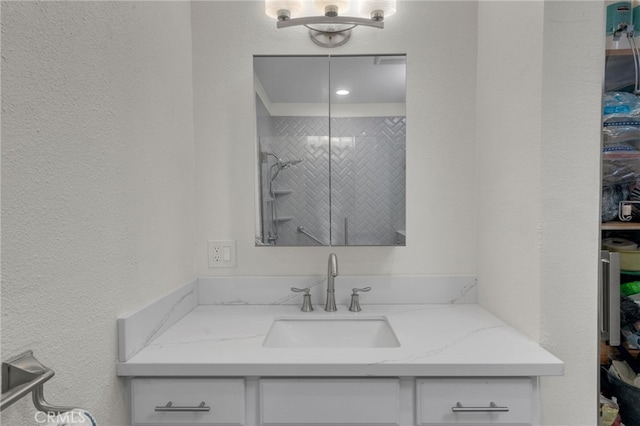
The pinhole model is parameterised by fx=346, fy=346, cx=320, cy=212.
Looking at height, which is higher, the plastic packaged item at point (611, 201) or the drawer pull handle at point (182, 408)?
the plastic packaged item at point (611, 201)

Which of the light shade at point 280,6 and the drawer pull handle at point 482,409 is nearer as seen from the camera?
the drawer pull handle at point 482,409

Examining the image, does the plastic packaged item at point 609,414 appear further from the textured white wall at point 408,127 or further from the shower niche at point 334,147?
the shower niche at point 334,147

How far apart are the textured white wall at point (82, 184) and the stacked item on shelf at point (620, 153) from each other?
56.2 inches

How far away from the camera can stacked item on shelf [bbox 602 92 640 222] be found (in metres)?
1.11

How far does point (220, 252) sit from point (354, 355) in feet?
2.45

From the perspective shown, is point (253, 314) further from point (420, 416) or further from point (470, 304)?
point (470, 304)

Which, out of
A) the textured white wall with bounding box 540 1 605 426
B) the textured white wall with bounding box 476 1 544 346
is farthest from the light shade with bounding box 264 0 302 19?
the textured white wall with bounding box 540 1 605 426

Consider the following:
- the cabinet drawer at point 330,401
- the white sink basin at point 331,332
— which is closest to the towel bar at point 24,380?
the cabinet drawer at point 330,401

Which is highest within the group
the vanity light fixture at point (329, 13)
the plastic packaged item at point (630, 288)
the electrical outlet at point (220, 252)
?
the vanity light fixture at point (329, 13)

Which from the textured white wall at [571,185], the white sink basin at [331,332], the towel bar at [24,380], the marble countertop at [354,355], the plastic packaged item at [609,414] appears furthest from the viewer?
the white sink basin at [331,332]

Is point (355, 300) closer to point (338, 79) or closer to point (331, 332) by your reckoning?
point (331, 332)

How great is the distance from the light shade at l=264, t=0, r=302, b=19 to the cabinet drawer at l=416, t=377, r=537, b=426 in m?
1.33

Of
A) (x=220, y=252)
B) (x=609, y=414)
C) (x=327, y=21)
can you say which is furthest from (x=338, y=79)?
(x=609, y=414)

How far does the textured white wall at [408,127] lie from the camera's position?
55.0 inches
